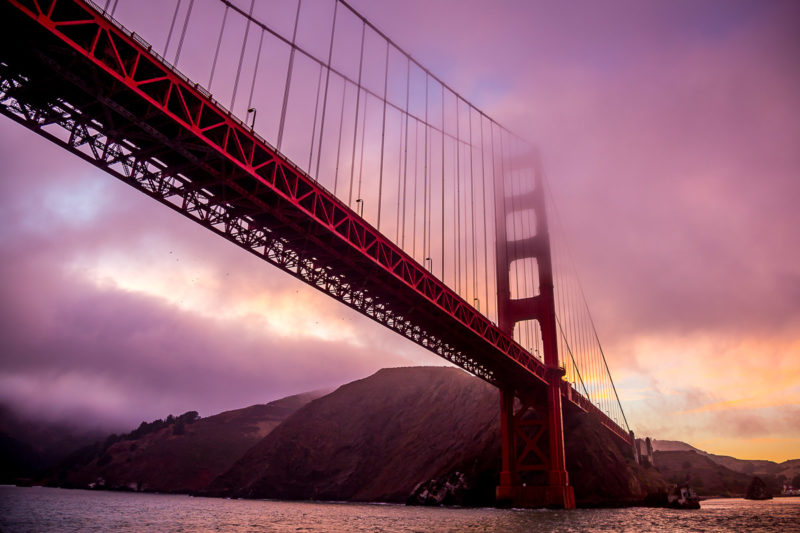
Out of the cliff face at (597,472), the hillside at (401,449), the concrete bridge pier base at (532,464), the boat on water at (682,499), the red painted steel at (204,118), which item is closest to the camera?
the red painted steel at (204,118)

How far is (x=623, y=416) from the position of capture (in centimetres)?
7869

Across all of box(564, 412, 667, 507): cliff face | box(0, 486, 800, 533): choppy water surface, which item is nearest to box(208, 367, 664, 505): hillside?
box(564, 412, 667, 507): cliff face

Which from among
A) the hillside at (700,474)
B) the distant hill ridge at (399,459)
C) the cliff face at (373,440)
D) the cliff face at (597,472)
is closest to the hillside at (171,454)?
the distant hill ridge at (399,459)

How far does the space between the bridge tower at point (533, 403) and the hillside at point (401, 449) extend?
4124 millimetres

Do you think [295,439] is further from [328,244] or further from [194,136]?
[194,136]

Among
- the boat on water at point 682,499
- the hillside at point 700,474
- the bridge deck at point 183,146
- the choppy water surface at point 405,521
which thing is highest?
the bridge deck at point 183,146

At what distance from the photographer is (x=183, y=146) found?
17.0 metres

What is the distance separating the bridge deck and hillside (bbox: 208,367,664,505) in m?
29.5

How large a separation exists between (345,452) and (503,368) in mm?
61548

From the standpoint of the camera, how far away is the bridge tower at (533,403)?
145 feet

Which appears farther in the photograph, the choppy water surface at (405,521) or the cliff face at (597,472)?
the cliff face at (597,472)

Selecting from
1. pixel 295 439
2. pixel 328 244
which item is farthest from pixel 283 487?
pixel 328 244

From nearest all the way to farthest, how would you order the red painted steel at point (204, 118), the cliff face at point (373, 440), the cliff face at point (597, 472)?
the red painted steel at point (204, 118) < the cliff face at point (597, 472) < the cliff face at point (373, 440)

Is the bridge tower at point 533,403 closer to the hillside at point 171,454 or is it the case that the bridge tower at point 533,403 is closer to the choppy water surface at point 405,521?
the choppy water surface at point 405,521
